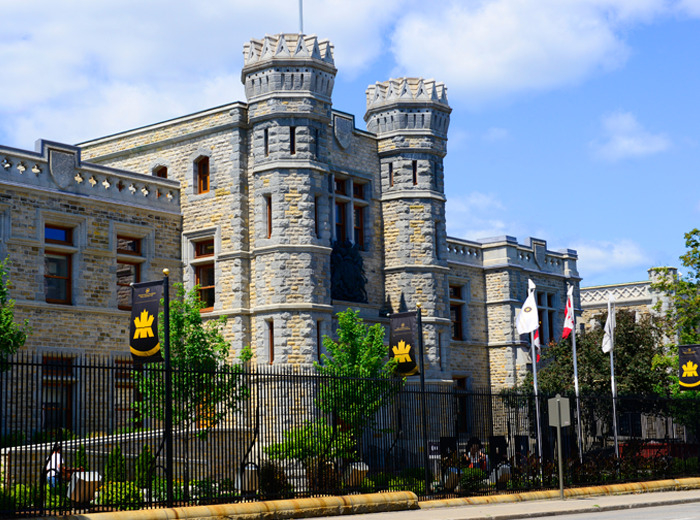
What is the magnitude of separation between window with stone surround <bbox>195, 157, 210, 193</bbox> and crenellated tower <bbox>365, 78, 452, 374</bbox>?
703 centimetres

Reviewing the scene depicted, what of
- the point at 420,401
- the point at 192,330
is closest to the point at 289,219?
the point at 192,330

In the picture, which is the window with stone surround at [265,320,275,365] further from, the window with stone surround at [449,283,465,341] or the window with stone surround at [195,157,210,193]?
the window with stone surround at [449,283,465,341]

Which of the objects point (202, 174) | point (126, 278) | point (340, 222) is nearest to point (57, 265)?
A: point (126, 278)

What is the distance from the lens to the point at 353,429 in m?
18.5

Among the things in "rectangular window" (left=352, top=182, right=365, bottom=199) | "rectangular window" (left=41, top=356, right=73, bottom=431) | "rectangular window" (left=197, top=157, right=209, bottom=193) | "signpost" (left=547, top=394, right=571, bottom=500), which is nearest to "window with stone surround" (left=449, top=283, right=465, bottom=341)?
"rectangular window" (left=352, top=182, right=365, bottom=199)

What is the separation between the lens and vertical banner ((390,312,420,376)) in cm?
3028

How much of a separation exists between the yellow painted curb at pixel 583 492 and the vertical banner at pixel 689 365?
10.8 feet

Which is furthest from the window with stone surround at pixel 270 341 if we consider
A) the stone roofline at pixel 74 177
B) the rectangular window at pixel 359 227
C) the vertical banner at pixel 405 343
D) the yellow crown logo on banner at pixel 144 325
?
the yellow crown logo on banner at pixel 144 325

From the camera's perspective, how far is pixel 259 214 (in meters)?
29.9

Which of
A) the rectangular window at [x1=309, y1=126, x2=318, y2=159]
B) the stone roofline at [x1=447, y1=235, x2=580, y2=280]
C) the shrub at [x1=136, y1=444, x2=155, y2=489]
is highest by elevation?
the rectangular window at [x1=309, y1=126, x2=318, y2=159]

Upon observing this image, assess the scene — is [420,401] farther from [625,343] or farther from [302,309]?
[625,343]

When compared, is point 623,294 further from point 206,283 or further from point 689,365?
point 206,283

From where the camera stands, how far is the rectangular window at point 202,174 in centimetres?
3169

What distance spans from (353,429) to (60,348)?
11764 millimetres
